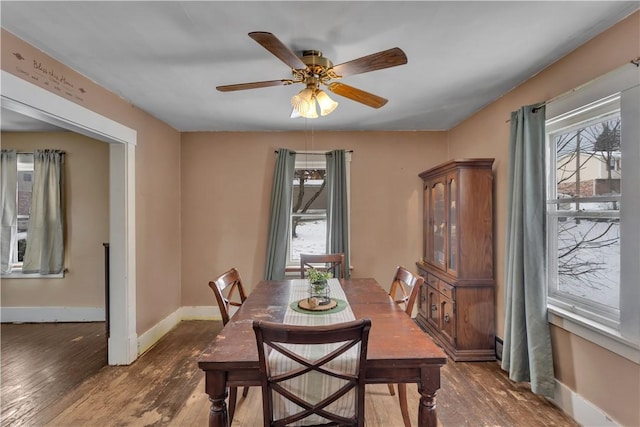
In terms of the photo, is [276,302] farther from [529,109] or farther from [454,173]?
[529,109]

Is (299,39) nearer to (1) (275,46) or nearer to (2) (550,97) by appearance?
(1) (275,46)

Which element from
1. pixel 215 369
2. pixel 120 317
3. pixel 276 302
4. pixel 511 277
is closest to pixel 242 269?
pixel 120 317

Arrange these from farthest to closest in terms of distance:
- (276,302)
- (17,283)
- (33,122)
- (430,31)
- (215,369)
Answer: (17,283) < (33,122) < (276,302) < (430,31) < (215,369)

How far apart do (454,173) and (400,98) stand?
34.8 inches

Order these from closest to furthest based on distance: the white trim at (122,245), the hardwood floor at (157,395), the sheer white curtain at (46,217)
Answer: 1. the hardwood floor at (157,395)
2. the white trim at (122,245)
3. the sheer white curtain at (46,217)

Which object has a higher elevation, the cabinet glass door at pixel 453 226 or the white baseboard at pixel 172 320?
the cabinet glass door at pixel 453 226

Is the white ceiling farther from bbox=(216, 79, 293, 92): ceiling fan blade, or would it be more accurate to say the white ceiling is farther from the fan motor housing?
bbox=(216, 79, 293, 92): ceiling fan blade

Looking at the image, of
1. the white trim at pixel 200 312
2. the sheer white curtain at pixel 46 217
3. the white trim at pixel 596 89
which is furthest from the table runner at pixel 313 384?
the sheer white curtain at pixel 46 217

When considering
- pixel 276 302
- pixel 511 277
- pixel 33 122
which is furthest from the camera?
pixel 33 122

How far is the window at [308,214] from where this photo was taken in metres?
4.07

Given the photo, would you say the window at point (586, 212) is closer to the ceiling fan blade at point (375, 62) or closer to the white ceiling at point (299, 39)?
the white ceiling at point (299, 39)

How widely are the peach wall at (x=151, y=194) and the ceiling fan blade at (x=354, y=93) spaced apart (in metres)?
1.92

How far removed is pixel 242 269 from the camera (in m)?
3.98

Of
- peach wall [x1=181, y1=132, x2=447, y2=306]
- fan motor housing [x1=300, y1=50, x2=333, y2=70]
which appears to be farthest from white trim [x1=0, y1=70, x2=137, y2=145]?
fan motor housing [x1=300, y1=50, x2=333, y2=70]
